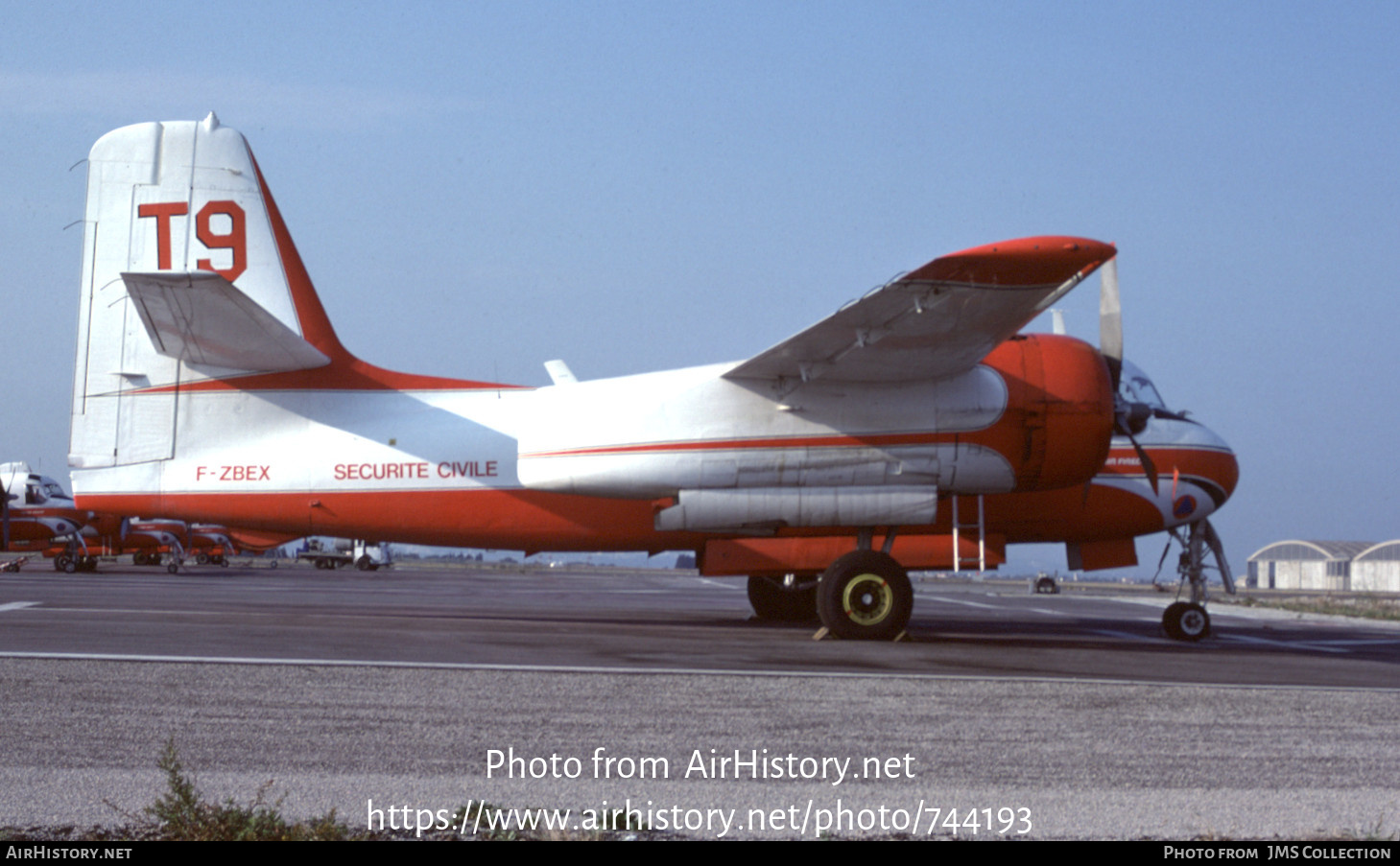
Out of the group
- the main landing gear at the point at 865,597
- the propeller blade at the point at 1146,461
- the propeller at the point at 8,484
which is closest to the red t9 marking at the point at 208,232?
the main landing gear at the point at 865,597

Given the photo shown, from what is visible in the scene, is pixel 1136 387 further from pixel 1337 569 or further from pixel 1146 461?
pixel 1337 569

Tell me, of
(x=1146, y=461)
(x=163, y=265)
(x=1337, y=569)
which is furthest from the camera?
(x=1337, y=569)

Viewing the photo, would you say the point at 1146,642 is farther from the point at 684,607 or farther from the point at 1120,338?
the point at 684,607

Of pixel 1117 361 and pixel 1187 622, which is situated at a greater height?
pixel 1117 361

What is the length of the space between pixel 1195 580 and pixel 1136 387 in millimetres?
3074

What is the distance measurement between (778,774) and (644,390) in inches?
307

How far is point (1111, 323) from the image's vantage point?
15195mm

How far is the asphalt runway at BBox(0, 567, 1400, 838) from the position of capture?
18.2ft

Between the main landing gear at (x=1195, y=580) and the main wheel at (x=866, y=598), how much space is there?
4.83 m

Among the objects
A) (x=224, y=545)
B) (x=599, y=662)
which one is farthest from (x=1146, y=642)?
(x=224, y=545)

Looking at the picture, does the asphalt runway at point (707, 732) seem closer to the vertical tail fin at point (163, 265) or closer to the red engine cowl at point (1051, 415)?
the red engine cowl at point (1051, 415)

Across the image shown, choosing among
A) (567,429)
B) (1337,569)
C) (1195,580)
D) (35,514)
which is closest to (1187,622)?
(1195,580)

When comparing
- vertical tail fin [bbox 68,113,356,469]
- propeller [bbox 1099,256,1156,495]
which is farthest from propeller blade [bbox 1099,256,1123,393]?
vertical tail fin [bbox 68,113,356,469]

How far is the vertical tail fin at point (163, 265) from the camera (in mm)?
14250
